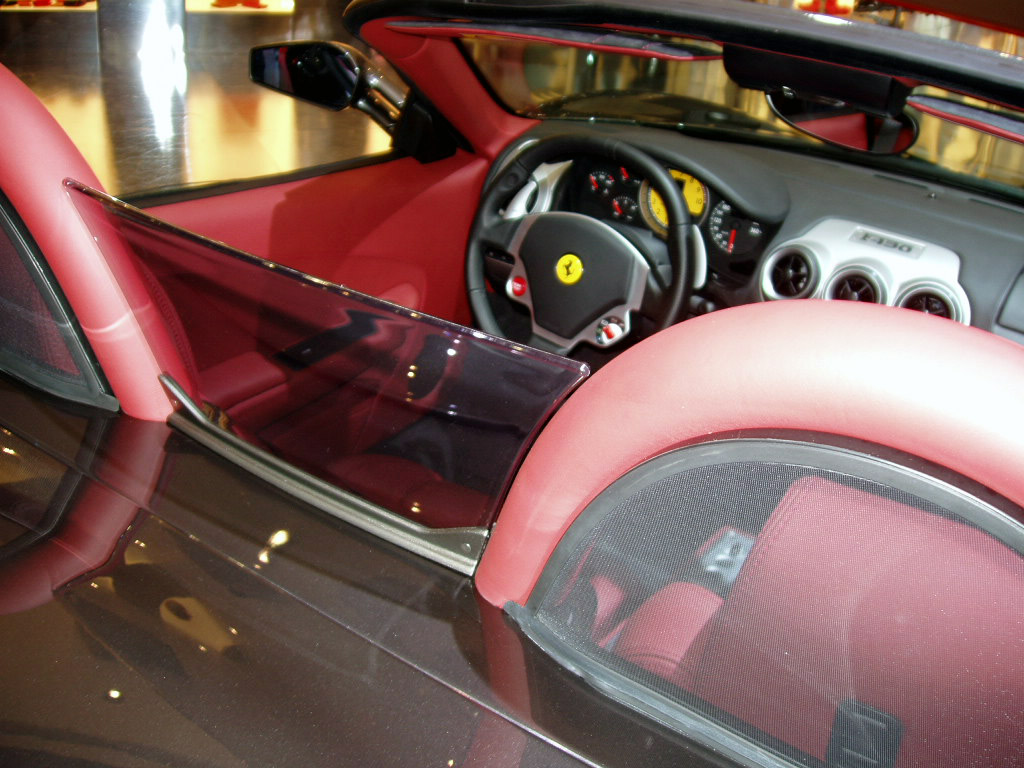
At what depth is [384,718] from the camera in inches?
29.8

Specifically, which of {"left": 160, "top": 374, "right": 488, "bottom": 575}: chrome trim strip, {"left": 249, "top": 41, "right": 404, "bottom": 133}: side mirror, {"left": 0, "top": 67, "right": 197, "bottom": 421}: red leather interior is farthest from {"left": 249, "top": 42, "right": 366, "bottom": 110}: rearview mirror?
{"left": 160, "top": 374, "right": 488, "bottom": 575}: chrome trim strip

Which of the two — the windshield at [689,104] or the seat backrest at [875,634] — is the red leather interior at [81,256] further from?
the seat backrest at [875,634]

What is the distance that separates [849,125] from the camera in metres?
1.56

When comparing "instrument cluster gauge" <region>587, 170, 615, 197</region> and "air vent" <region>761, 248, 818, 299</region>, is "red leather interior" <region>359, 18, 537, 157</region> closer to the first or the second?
"instrument cluster gauge" <region>587, 170, 615, 197</region>

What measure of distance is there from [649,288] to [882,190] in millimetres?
531

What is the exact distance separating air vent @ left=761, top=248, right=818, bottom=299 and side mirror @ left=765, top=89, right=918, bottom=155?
246 millimetres

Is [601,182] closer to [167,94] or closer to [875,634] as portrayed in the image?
[875,634]

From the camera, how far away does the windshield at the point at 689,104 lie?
1554mm

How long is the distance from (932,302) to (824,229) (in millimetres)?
266

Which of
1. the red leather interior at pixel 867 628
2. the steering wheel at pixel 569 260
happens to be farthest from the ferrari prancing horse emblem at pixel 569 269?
the red leather interior at pixel 867 628

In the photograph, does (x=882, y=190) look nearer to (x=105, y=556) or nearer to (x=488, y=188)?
(x=488, y=188)

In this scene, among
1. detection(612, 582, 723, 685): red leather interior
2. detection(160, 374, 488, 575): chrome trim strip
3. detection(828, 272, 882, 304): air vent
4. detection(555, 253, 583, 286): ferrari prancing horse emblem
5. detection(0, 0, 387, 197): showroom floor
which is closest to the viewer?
detection(612, 582, 723, 685): red leather interior

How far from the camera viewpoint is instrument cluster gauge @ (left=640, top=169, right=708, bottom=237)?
1.80 meters

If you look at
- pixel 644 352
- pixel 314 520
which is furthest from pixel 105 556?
pixel 644 352
